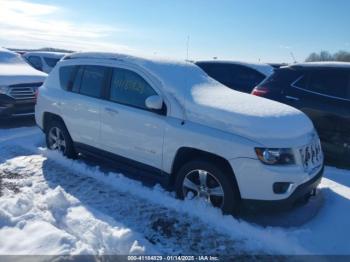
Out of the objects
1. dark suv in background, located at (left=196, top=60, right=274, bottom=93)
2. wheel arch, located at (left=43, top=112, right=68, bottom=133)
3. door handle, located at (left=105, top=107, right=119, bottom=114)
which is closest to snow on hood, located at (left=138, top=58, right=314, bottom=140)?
door handle, located at (left=105, top=107, right=119, bottom=114)

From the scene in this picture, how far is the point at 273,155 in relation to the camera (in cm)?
393

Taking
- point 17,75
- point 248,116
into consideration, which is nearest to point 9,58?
point 17,75

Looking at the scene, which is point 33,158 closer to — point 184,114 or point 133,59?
point 133,59

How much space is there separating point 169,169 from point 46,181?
1.80m

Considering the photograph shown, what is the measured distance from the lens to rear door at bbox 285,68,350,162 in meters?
6.02

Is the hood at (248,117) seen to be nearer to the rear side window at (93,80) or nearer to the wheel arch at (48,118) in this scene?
the rear side window at (93,80)

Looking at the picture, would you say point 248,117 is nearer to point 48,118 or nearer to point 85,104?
point 85,104

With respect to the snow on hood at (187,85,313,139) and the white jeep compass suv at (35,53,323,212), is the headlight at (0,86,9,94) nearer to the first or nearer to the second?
the white jeep compass suv at (35,53,323,212)

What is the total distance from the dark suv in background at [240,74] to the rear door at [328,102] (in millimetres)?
3400

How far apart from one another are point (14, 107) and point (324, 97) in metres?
6.26

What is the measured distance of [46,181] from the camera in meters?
5.21

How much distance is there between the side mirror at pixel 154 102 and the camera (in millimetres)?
4551

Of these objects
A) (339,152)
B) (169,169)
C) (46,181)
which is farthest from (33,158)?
(339,152)

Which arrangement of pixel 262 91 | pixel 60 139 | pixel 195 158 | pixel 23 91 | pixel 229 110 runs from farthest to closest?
1. pixel 23 91
2. pixel 262 91
3. pixel 60 139
4. pixel 195 158
5. pixel 229 110
